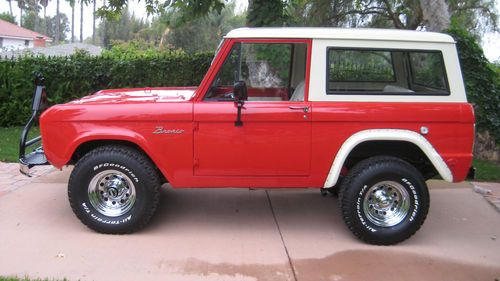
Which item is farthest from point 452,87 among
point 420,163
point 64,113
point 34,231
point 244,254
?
point 34,231

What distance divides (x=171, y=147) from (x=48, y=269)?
1.43 meters

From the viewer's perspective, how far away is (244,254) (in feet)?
14.7

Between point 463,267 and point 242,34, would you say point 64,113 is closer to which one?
point 242,34

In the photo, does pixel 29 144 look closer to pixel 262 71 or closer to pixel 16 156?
pixel 262 71

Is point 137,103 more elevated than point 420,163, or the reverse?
point 137,103

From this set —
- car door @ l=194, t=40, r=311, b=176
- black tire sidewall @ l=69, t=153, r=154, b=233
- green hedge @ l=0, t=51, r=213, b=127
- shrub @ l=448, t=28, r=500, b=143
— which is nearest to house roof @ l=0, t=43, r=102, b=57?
green hedge @ l=0, t=51, r=213, b=127

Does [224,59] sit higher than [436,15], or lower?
lower

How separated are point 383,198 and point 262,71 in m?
1.66

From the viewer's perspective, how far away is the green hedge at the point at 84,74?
395 inches

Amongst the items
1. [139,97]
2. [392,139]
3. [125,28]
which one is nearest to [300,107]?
[392,139]

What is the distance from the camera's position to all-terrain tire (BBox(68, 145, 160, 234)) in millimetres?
4672

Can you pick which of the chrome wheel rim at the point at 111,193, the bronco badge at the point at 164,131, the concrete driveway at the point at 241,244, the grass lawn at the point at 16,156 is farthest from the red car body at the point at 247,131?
the grass lawn at the point at 16,156

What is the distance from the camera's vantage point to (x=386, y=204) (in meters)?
4.82

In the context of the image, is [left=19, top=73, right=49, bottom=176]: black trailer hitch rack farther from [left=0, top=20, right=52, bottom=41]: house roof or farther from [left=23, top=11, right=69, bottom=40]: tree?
[left=23, top=11, right=69, bottom=40]: tree
